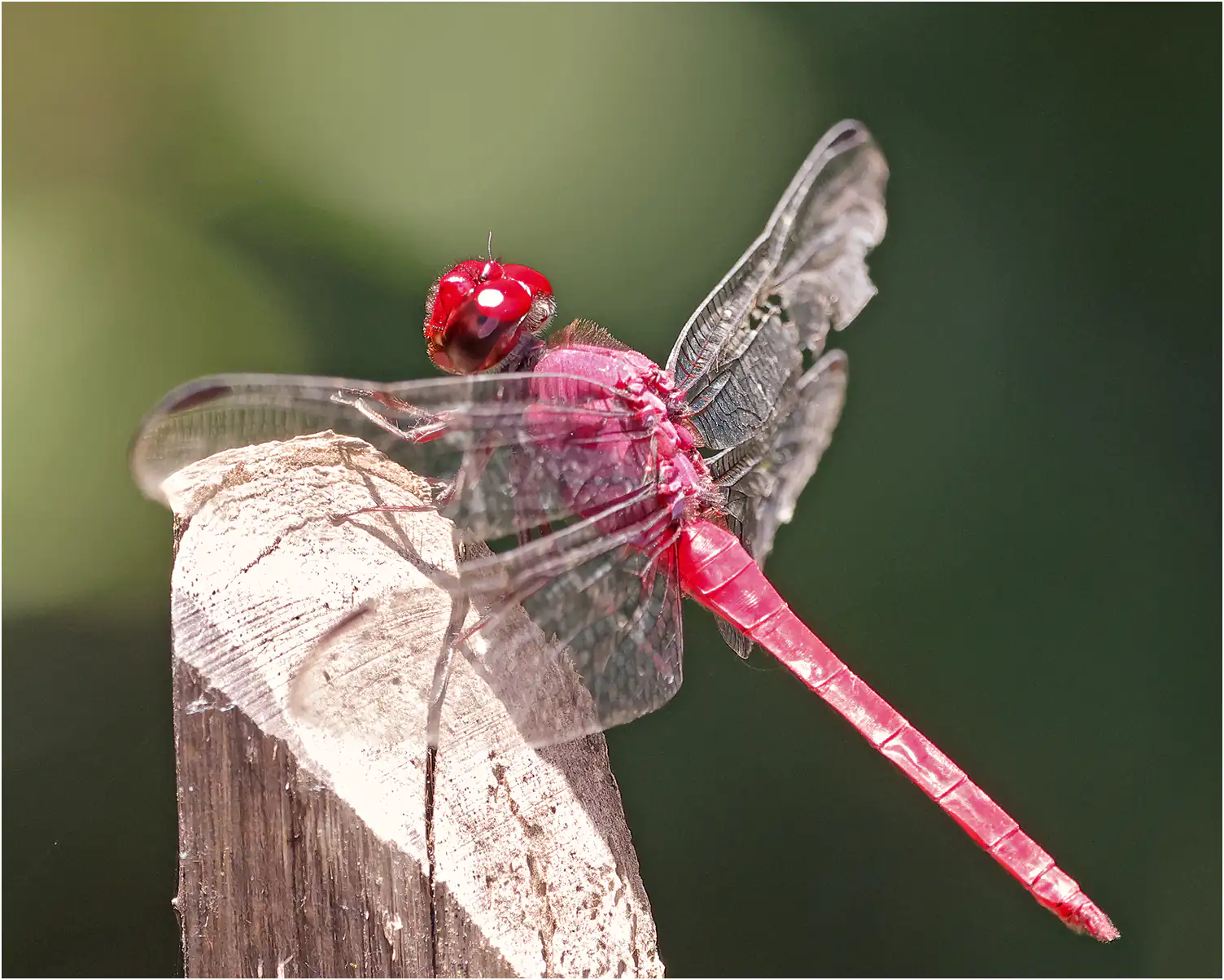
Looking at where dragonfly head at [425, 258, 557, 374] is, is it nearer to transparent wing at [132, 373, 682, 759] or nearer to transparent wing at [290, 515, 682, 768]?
transparent wing at [132, 373, 682, 759]

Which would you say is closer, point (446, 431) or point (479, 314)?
point (446, 431)

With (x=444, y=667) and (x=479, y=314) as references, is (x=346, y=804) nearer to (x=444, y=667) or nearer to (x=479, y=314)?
Answer: (x=444, y=667)

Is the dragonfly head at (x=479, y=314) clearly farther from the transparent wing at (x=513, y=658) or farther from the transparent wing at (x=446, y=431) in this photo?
the transparent wing at (x=513, y=658)

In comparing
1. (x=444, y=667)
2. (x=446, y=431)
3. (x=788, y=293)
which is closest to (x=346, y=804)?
(x=444, y=667)

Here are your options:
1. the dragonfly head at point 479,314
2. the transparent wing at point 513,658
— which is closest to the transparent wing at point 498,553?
the transparent wing at point 513,658

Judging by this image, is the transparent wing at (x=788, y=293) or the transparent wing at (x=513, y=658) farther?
the transparent wing at (x=788, y=293)

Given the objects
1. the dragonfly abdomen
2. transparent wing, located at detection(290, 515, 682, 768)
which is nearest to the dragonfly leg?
transparent wing, located at detection(290, 515, 682, 768)

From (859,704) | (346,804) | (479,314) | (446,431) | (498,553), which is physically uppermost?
(479,314)
